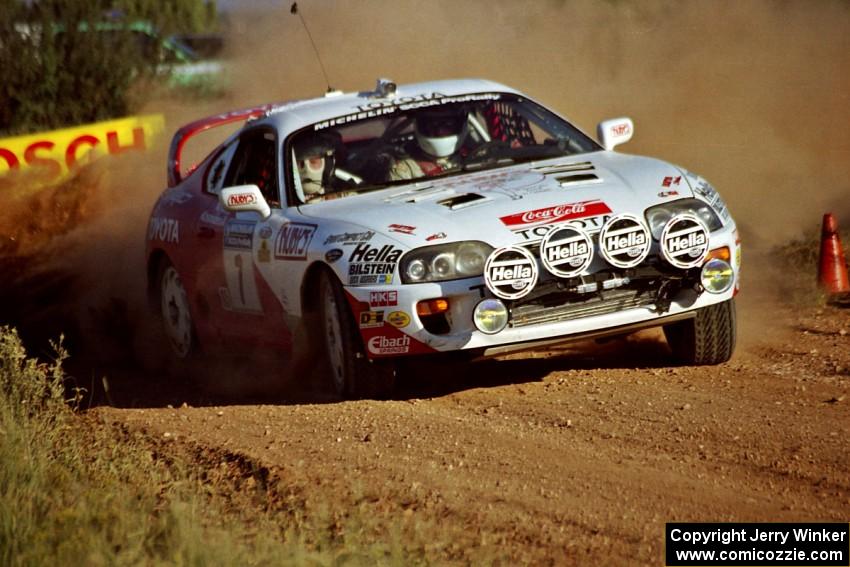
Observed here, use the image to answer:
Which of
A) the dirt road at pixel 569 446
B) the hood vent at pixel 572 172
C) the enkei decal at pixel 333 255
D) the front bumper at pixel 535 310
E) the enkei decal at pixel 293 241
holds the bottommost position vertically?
the dirt road at pixel 569 446

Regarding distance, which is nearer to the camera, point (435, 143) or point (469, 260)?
point (469, 260)

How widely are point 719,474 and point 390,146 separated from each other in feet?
10.5

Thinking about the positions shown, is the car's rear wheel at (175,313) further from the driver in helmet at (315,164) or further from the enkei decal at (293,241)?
the enkei decal at (293,241)

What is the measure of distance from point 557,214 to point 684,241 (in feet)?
1.92

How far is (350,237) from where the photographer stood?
273 inches

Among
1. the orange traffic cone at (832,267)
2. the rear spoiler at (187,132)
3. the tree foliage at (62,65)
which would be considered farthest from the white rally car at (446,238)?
the tree foliage at (62,65)

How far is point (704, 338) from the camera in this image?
7289mm

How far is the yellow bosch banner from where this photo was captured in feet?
55.6

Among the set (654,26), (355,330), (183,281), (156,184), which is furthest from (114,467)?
(654,26)

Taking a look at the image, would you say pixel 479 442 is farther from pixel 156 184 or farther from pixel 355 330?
pixel 156 184

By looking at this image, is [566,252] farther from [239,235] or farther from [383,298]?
[239,235]

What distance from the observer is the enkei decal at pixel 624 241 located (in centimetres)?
664

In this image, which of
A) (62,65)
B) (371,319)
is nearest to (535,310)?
(371,319)

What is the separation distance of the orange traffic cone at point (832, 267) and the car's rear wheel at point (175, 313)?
3.96 m
